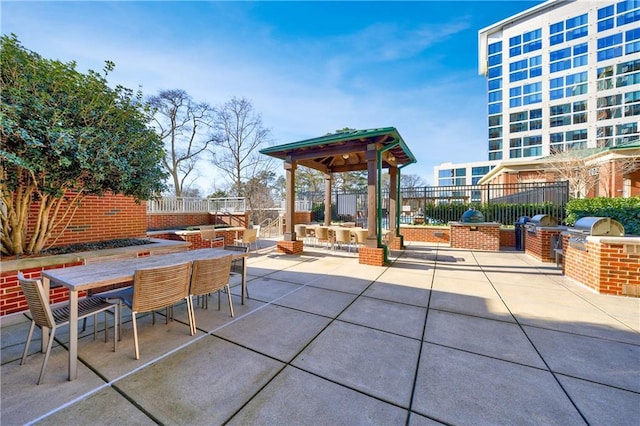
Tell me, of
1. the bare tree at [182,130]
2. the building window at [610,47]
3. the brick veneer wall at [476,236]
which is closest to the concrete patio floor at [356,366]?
the brick veneer wall at [476,236]

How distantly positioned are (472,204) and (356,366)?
11859 mm

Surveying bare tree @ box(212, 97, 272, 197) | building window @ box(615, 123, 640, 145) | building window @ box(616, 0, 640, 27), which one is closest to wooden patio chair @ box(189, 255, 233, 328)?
bare tree @ box(212, 97, 272, 197)

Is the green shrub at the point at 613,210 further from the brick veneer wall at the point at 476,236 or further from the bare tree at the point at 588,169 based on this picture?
the bare tree at the point at 588,169

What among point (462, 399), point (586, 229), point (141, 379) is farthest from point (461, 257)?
point (141, 379)

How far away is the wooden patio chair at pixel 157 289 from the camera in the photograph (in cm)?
252

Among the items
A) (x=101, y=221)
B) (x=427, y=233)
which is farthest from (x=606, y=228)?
(x=101, y=221)

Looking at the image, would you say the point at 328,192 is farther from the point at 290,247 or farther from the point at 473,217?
the point at 473,217

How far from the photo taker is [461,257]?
7.63 metres

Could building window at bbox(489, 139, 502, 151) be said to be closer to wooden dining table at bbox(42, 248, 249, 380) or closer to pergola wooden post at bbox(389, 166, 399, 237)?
pergola wooden post at bbox(389, 166, 399, 237)

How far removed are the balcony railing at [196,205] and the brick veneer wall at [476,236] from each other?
951 cm

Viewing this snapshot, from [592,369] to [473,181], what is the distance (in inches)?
2345

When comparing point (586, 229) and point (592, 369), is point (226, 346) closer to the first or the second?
point (592, 369)

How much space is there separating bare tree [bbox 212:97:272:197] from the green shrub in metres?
18.8

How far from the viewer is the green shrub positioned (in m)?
7.11
